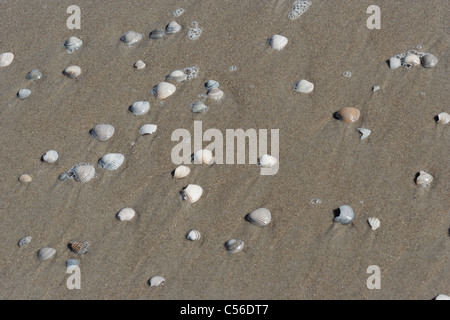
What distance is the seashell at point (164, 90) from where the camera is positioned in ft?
12.8

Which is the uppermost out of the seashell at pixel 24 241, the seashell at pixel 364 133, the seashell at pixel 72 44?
the seashell at pixel 72 44

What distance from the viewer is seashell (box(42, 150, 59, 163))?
3.62 metres

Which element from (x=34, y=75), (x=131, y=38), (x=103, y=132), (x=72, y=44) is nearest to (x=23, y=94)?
(x=34, y=75)

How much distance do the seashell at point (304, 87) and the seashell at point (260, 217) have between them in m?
1.12

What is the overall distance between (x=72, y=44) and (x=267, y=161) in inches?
86.4

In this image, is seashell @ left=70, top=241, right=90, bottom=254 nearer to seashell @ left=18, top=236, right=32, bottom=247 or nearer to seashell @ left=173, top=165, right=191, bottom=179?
seashell @ left=18, top=236, right=32, bottom=247

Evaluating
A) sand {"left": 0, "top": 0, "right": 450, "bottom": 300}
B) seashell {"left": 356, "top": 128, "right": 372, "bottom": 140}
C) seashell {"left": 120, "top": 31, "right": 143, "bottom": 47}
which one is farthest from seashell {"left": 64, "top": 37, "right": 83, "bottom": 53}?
→ seashell {"left": 356, "top": 128, "right": 372, "bottom": 140}

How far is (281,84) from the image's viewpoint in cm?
388

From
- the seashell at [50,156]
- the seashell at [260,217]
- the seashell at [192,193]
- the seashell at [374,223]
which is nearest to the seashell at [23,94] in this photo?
the seashell at [50,156]

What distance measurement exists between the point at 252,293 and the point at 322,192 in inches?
34.2

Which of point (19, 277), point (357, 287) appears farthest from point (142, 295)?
point (357, 287)

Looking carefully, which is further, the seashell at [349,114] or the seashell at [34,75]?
the seashell at [34,75]

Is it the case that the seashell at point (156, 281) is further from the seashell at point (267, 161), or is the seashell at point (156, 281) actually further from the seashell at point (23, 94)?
the seashell at point (23, 94)

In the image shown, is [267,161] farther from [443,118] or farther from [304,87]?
[443,118]
